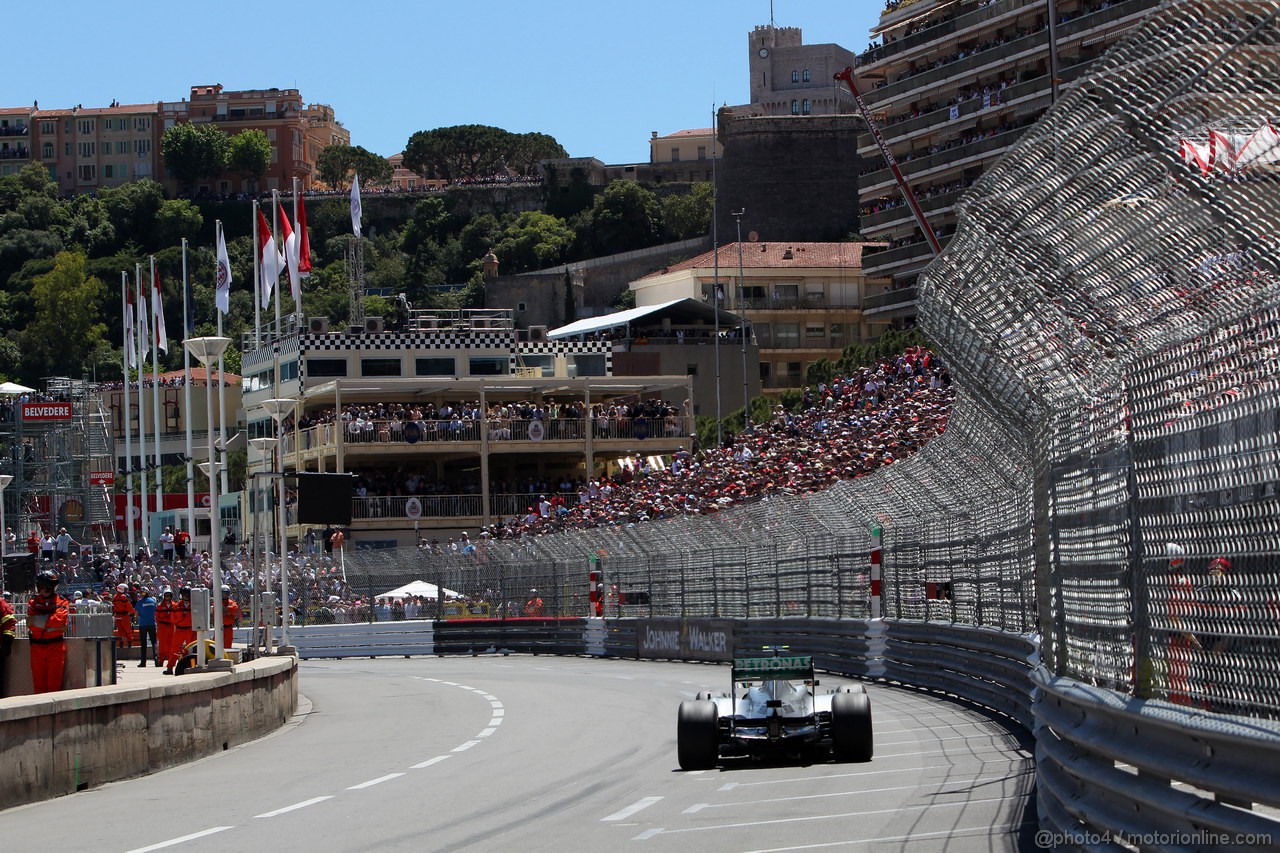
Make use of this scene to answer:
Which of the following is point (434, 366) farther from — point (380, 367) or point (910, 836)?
point (910, 836)

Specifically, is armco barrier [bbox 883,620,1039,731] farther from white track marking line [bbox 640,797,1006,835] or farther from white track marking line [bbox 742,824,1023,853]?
white track marking line [bbox 742,824,1023,853]

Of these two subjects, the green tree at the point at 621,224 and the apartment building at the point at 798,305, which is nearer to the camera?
the apartment building at the point at 798,305

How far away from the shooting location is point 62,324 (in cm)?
16012

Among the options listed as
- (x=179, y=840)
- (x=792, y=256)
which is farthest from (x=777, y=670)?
(x=792, y=256)

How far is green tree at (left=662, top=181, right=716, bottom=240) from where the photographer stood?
509 feet

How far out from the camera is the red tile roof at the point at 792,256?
346ft

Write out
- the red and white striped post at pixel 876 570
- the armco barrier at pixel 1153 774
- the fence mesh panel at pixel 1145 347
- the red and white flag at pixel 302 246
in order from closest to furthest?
the armco barrier at pixel 1153 774
the fence mesh panel at pixel 1145 347
the red and white striped post at pixel 876 570
the red and white flag at pixel 302 246

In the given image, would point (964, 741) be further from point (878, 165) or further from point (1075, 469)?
point (878, 165)

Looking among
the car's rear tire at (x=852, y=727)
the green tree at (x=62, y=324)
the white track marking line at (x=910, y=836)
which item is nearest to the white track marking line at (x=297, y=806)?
the car's rear tire at (x=852, y=727)

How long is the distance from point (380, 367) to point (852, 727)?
209ft

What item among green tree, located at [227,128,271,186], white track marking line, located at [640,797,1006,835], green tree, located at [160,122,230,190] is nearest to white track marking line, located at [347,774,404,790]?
white track marking line, located at [640,797,1006,835]

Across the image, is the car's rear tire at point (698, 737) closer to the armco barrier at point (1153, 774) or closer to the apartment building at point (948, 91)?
the armco barrier at point (1153, 774)

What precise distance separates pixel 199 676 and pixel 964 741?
301 inches

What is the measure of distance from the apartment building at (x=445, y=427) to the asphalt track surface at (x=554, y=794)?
40.9 metres
